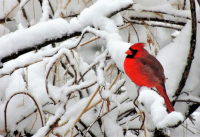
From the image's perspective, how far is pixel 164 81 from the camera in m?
1.22

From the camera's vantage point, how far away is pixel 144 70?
1.26 m

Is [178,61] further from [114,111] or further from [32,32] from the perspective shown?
[32,32]

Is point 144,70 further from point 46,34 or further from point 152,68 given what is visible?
point 46,34

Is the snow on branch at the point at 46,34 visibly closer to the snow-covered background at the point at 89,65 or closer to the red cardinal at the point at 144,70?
the snow-covered background at the point at 89,65

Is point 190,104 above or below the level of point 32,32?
below

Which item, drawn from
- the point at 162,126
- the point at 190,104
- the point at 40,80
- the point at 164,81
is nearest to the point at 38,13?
the point at 40,80

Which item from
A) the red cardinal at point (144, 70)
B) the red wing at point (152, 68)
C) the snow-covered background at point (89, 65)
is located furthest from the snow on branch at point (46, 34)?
the red wing at point (152, 68)

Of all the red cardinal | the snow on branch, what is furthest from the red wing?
the snow on branch

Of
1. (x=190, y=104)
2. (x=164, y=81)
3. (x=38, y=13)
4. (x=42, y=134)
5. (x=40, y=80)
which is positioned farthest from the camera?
(x=38, y=13)

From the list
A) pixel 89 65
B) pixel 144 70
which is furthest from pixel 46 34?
pixel 144 70

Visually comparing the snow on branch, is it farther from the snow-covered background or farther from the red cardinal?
the red cardinal

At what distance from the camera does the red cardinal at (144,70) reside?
3.86 feet

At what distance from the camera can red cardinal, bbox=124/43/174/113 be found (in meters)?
1.18

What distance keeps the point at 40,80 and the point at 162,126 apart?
3.88 ft
